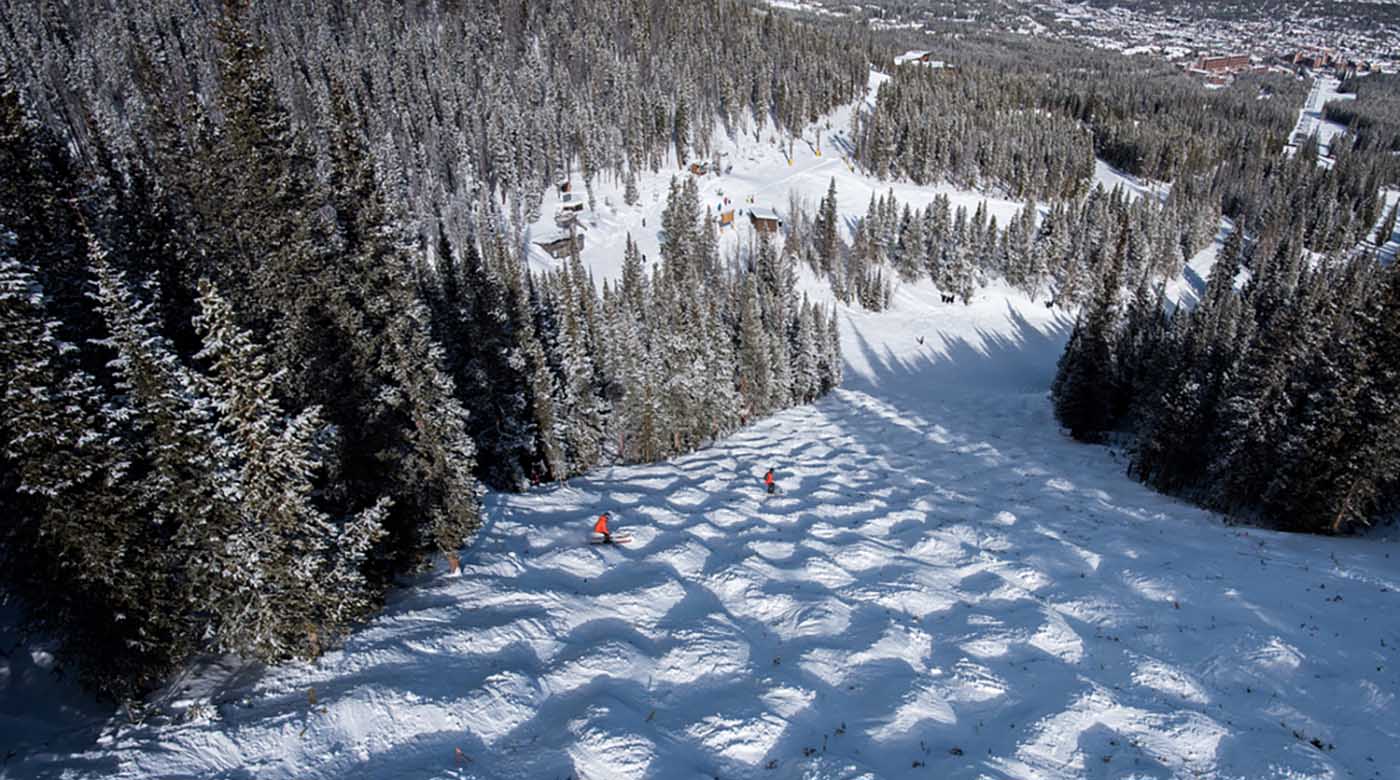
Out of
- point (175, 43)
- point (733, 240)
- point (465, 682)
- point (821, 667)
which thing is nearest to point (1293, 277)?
point (733, 240)

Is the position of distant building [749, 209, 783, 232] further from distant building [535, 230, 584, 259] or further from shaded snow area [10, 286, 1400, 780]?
shaded snow area [10, 286, 1400, 780]

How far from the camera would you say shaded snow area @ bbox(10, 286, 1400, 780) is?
1217cm

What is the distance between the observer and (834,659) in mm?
15859

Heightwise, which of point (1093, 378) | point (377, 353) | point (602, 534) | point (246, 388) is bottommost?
point (1093, 378)

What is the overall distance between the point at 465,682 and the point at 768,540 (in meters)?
11.7

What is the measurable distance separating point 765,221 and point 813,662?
95.2 metres

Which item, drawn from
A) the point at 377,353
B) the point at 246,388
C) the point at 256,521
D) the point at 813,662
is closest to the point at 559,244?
the point at 377,353

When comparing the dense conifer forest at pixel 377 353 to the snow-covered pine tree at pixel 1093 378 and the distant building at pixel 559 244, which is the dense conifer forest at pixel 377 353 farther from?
the distant building at pixel 559 244

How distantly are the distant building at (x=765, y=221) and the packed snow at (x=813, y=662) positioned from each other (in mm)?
82371

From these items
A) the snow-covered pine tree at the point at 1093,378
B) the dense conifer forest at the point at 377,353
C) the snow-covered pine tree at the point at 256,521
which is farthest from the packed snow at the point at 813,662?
the snow-covered pine tree at the point at 1093,378

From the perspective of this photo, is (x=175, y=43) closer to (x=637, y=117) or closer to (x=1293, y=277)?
(x=637, y=117)

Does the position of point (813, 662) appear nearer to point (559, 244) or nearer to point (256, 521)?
point (256, 521)

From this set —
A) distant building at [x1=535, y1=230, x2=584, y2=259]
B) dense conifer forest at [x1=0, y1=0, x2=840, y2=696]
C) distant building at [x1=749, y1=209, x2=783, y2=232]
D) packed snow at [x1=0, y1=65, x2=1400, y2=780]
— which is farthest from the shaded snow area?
distant building at [x1=749, y1=209, x2=783, y2=232]

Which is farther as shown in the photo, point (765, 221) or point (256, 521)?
point (765, 221)
